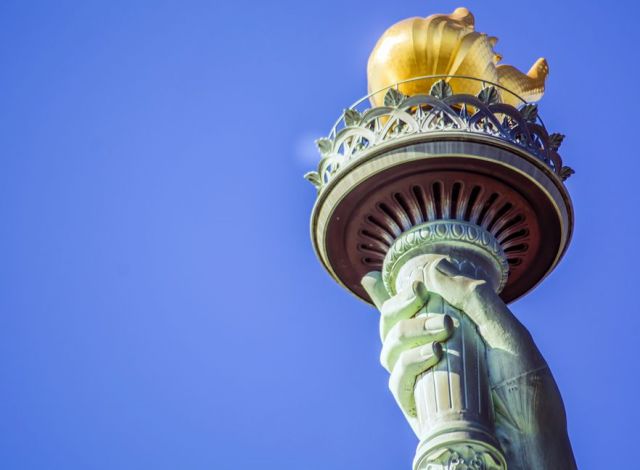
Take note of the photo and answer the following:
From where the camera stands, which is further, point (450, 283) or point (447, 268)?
point (447, 268)

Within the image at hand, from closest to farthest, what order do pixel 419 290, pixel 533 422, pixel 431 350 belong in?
pixel 533 422 → pixel 431 350 → pixel 419 290

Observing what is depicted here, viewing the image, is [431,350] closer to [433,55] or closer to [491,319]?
[491,319]

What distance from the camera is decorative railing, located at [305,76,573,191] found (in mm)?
18141

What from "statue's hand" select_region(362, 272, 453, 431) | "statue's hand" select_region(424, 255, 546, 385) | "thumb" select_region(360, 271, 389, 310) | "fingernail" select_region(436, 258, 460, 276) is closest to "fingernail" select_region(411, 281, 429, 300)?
"statue's hand" select_region(362, 272, 453, 431)

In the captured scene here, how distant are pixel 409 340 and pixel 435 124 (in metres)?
2.83

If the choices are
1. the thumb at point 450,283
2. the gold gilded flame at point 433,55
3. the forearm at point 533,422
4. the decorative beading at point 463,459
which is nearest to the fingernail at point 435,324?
the thumb at point 450,283

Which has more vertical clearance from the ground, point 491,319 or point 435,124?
point 435,124

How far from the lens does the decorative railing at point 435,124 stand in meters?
18.1

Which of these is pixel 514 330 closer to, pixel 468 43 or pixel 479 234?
pixel 479 234

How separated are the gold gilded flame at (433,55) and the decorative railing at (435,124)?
102cm

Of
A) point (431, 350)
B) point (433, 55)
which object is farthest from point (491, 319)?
point (433, 55)

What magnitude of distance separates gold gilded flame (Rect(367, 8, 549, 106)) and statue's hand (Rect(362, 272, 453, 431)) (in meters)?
3.70

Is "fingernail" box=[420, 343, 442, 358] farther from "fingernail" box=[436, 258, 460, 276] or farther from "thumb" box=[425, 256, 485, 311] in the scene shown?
"fingernail" box=[436, 258, 460, 276]

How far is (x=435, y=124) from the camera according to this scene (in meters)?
18.1
